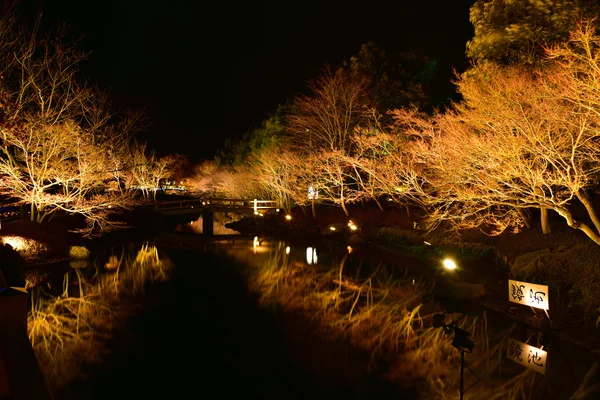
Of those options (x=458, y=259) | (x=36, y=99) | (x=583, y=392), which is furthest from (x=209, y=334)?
(x=36, y=99)

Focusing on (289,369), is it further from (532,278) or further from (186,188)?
(186,188)

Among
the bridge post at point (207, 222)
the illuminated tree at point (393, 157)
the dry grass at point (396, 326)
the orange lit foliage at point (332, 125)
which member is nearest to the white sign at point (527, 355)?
the dry grass at point (396, 326)

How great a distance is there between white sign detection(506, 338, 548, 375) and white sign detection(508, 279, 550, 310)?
808 mm

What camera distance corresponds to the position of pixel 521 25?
12.1 meters

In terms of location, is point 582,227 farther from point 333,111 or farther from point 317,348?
point 333,111

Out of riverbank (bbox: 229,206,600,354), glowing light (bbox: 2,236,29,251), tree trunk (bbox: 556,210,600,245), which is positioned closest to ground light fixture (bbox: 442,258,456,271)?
riverbank (bbox: 229,206,600,354)

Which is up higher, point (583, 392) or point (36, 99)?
point (36, 99)

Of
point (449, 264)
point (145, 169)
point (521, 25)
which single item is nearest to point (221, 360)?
point (449, 264)

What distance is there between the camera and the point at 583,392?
6.20m

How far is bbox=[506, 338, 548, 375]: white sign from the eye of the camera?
7145mm

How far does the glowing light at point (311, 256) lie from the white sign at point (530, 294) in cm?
850

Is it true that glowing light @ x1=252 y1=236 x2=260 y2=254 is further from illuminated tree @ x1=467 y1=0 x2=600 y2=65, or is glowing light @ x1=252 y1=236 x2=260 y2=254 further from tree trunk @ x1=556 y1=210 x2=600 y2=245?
tree trunk @ x1=556 y1=210 x2=600 y2=245

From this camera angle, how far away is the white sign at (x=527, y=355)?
7.14 metres

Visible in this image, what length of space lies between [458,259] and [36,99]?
1439 cm
